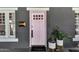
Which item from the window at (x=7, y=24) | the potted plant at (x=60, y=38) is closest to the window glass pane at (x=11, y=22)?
the window at (x=7, y=24)

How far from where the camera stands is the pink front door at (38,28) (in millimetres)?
6246

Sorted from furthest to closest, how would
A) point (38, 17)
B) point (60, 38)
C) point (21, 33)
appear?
point (38, 17) < point (21, 33) < point (60, 38)

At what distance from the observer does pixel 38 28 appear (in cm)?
646

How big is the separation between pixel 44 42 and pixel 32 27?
74 cm

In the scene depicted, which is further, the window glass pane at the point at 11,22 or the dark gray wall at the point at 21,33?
the window glass pane at the point at 11,22

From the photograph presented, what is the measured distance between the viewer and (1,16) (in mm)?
6129

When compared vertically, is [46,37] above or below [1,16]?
below

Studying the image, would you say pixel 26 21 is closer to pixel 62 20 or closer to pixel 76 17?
pixel 62 20

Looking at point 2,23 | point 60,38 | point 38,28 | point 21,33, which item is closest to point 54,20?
point 38,28

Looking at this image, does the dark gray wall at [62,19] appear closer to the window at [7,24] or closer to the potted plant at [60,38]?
the potted plant at [60,38]

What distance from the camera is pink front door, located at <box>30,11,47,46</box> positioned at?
246 inches

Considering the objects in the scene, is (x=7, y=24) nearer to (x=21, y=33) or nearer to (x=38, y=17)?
(x=21, y=33)
